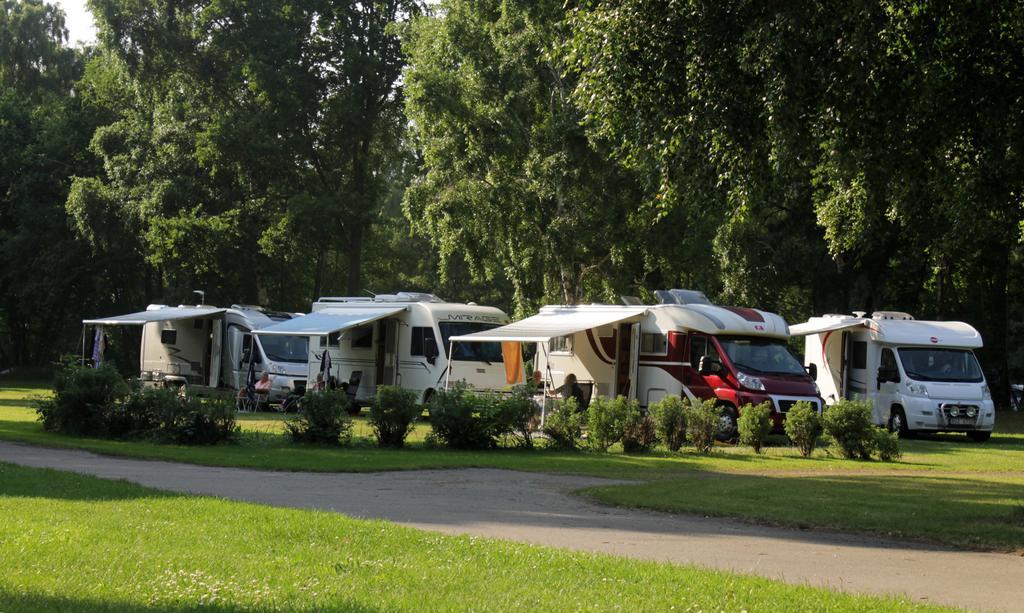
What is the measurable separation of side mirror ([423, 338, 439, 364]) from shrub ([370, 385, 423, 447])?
887 cm

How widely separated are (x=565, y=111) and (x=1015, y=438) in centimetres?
1389

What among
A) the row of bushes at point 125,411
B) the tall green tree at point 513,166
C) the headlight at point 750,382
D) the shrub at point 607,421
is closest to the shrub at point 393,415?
the row of bushes at point 125,411

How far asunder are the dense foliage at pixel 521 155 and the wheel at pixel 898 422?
3.93 m

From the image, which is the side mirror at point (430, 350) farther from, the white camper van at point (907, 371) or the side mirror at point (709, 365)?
the white camper van at point (907, 371)

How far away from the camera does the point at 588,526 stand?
10.1m

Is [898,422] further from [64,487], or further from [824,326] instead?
[64,487]

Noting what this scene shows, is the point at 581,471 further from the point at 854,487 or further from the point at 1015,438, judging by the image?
the point at 1015,438

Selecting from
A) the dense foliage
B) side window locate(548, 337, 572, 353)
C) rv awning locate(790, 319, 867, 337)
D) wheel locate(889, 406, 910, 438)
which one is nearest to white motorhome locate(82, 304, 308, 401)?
the dense foliage

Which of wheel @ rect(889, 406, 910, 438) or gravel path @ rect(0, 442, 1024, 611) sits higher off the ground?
wheel @ rect(889, 406, 910, 438)

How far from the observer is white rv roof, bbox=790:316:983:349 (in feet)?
82.4

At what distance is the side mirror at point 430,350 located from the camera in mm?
27578

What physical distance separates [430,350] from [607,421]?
9.96 m

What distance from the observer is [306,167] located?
148 ft

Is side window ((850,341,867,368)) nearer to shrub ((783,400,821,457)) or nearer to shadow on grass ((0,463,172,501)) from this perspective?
shrub ((783,400,821,457))
